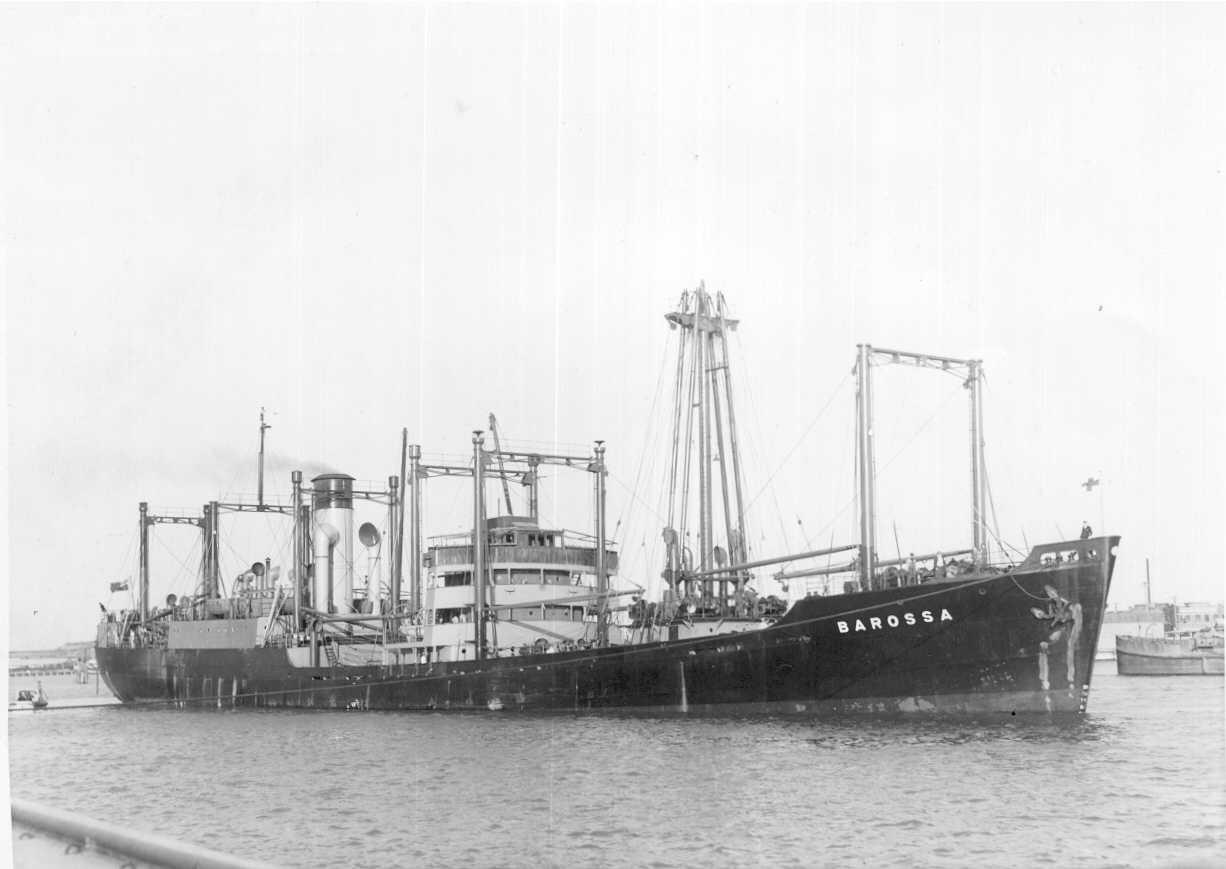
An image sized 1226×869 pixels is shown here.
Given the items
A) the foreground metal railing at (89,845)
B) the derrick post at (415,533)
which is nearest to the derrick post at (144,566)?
the derrick post at (415,533)

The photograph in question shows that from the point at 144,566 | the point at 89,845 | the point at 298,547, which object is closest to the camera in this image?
the point at 89,845

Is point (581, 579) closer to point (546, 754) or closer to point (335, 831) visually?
point (546, 754)

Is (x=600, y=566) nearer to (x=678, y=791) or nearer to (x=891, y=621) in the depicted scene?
(x=891, y=621)

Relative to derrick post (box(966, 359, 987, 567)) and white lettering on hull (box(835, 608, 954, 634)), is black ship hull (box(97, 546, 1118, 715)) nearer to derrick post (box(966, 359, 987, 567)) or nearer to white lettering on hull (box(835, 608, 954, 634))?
white lettering on hull (box(835, 608, 954, 634))

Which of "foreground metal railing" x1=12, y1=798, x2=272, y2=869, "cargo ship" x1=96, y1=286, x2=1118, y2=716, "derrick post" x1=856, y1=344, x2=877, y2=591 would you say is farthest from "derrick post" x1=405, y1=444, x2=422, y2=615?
"foreground metal railing" x1=12, y1=798, x2=272, y2=869

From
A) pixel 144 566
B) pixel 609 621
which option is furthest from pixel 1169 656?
pixel 144 566

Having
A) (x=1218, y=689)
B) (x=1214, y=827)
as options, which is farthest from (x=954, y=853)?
(x=1218, y=689)

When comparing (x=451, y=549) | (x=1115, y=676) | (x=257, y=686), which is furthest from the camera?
(x=1115, y=676)
